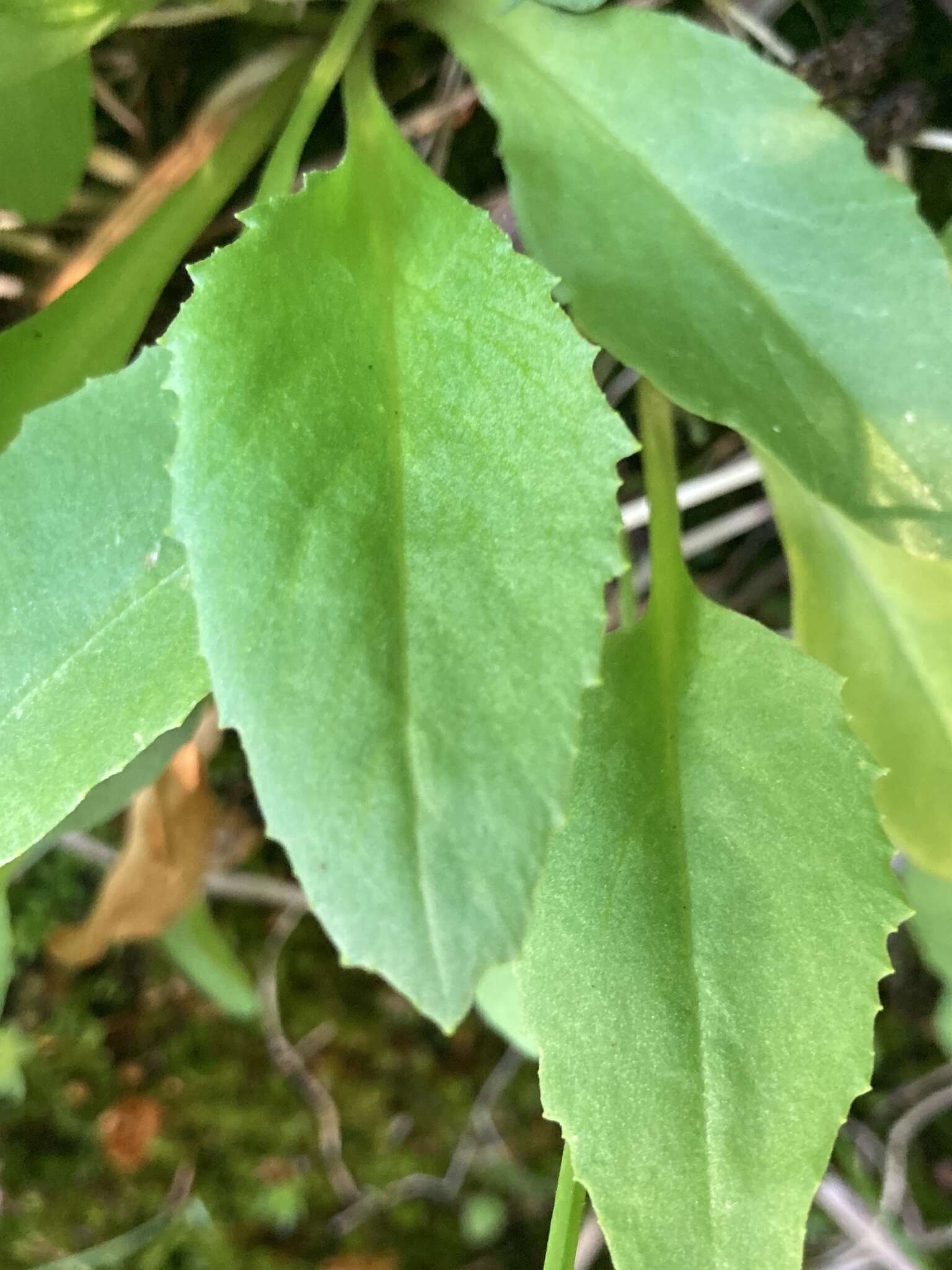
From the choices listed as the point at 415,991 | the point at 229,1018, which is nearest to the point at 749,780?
the point at 415,991

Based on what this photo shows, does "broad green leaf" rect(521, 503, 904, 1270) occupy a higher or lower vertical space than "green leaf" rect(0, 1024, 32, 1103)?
higher

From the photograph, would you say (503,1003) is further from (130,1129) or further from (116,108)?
(116,108)

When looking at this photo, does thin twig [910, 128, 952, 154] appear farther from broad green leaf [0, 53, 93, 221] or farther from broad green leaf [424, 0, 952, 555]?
broad green leaf [0, 53, 93, 221]

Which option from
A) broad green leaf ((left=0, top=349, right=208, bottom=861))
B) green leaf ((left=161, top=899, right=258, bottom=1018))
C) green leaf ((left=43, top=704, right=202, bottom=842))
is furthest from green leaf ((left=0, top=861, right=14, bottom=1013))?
green leaf ((left=161, top=899, right=258, bottom=1018))

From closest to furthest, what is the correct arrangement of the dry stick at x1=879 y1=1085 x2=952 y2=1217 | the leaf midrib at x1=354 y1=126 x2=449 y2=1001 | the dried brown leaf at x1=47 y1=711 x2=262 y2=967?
the leaf midrib at x1=354 y1=126 x2=449 y2=1001, the dried brown leaf at x1=47 y1=711 x2=262 y2=967, the dry stick at x1=879 y1=1085 x2=952 y2=1217

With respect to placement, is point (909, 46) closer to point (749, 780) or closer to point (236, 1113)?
point (749, 780)

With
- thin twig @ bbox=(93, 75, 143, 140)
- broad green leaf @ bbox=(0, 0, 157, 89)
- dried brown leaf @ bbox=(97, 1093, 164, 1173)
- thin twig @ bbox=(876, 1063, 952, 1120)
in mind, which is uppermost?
broad green leaf @ bbox=(0, 0, 157, 89)
